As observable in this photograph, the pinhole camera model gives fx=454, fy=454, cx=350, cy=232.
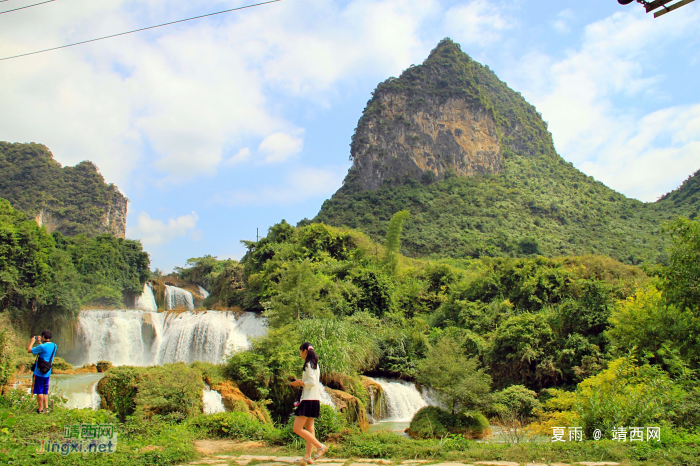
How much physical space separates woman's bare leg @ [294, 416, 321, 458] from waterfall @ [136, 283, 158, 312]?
38560 millimetres

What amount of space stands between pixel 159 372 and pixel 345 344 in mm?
7300

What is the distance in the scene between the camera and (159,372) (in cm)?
1046

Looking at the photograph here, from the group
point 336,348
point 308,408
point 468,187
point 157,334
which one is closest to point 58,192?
point 157,334

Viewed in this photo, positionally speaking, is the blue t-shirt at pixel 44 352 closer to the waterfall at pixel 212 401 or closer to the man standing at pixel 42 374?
the man standing at pixel 42 374

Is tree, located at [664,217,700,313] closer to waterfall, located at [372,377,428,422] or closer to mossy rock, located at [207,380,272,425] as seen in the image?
waterfall, located at [372,377,428,422]

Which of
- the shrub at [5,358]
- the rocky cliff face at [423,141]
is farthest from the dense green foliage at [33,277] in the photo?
the rocky cliff face at [423,141]

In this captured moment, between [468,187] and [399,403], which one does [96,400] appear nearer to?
[399,403]

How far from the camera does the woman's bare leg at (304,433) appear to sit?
5.34 meters

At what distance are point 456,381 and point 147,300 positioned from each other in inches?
1376

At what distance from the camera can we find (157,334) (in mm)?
25297

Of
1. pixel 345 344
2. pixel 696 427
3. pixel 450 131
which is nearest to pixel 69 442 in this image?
pixel 696 427

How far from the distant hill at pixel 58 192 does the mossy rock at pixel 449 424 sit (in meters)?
65.1

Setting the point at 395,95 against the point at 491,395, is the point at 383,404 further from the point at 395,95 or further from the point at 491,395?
the point at 395,95

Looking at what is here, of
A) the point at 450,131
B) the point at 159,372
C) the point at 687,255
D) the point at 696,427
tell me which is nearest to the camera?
the point at 696,427
